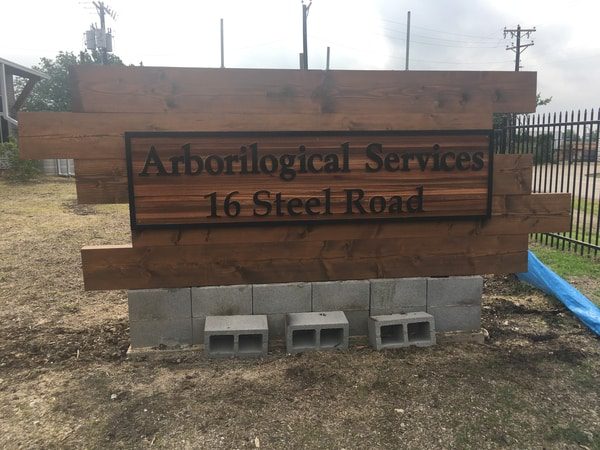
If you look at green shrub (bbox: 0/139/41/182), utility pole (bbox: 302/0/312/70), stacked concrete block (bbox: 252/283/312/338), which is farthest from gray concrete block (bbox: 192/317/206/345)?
utility pole (bbox: 302/0/312/70)

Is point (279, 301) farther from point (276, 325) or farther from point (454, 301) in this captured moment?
point (454, 301)

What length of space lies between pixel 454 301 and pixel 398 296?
1.56 feet

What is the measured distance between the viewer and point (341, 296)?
12.8 ft

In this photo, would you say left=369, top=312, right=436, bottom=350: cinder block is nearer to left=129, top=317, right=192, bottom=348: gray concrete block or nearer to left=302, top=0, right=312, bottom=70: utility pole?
left=129, top=317, right=192, bottom=348: gray concrete block

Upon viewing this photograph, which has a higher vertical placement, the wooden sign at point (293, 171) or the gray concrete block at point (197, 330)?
the wooden sign at point (293, 171)

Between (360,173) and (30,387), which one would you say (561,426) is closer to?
(360,173)

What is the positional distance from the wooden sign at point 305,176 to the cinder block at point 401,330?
778 mm

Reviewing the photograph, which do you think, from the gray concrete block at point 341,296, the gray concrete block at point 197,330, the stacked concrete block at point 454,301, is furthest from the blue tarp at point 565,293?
the gray concrete block at point 197,330

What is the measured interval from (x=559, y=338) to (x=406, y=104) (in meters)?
2.28

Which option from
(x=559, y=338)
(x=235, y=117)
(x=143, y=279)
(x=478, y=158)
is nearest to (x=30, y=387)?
(x=143, y=279)

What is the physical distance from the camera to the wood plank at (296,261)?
365 centimetres

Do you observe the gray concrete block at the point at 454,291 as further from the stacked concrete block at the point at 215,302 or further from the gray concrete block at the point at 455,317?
the stacked concrete block at the point at 215,302

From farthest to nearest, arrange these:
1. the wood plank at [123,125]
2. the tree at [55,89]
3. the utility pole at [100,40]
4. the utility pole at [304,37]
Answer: the tree at [55,89], the utility pole at [100,40], the utility pole at [304,37], the wood plank at [123,125]

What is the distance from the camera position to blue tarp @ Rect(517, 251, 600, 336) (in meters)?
4.27
